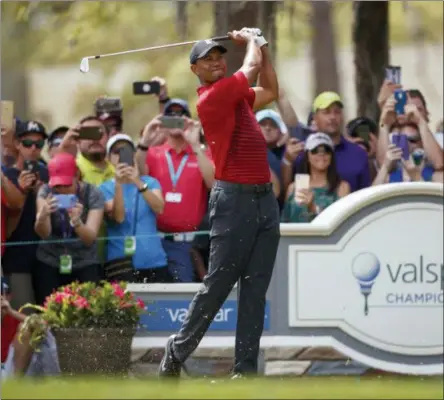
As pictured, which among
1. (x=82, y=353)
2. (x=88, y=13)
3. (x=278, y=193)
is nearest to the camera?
(x=82, y=353)

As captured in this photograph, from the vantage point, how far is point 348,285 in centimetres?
1353

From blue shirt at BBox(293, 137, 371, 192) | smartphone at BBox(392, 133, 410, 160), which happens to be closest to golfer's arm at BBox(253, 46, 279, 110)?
blue shirt at BBox(293, 137, 371, 192)

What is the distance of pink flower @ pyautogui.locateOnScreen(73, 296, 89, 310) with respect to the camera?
41.3ft

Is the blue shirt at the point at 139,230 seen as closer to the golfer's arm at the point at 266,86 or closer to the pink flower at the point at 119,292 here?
the pink flower at the point at 119,292

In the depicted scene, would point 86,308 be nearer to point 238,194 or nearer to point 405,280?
point 405,280

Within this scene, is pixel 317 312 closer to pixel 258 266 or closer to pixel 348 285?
pixel 348 285

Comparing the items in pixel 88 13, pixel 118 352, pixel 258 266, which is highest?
pixel 88 13

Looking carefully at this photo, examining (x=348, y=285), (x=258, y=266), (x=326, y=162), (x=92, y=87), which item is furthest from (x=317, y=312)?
(x=92, y=87)

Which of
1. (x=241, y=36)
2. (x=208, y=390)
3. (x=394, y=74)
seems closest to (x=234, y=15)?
(x=394, y=74)

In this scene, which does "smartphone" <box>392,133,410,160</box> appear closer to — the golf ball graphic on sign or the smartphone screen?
the smartphone screen

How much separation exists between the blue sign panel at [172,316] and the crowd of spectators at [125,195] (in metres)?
0.19

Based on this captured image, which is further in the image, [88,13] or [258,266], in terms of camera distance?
[88,13]

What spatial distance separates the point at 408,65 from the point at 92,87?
662 cm

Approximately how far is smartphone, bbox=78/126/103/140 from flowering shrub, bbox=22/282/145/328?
3.84 ft
